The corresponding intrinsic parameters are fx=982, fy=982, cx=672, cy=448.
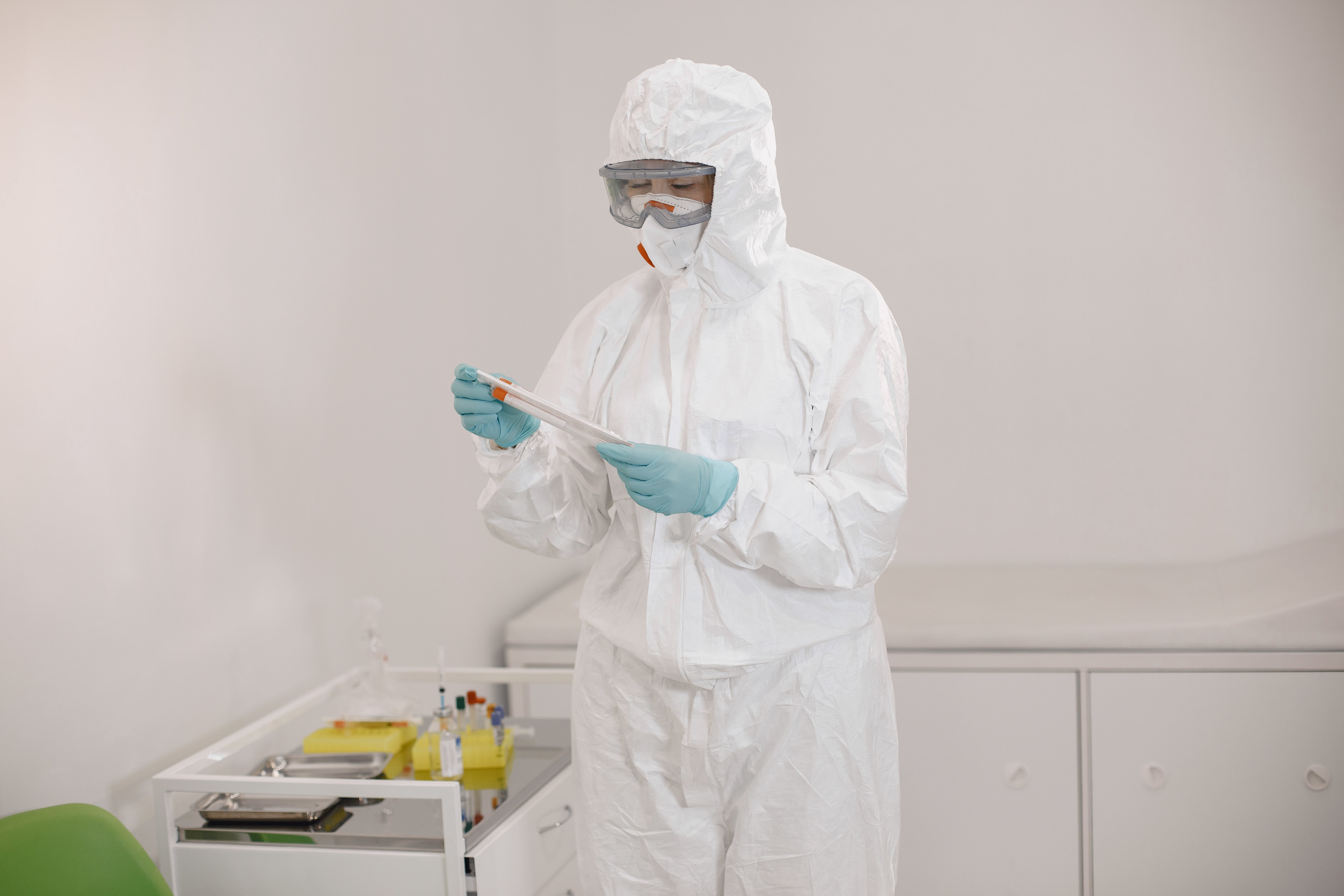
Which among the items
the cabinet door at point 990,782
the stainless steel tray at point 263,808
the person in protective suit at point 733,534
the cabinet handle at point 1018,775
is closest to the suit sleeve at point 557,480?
the person in protective suit at point 733,534

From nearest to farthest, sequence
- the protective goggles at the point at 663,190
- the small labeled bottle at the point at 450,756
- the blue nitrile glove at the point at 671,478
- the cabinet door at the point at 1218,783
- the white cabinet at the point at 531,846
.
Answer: the blue nitrile glove at the point at 671,478 → the protective goggles at the point at 663,190 → the white cabinet at the point at 531,846 → the small labeled bottle at the point at 450,756 → the cabinet door at the point at 1218,783

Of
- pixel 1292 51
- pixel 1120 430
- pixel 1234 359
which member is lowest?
pixel 1120 430

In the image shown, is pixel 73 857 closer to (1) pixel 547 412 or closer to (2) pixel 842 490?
(1) pixel 547 412

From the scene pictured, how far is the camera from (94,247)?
1.32 metres

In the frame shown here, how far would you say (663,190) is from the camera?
1241 mm

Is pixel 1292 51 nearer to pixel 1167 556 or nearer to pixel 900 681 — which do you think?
pixel 1167 556

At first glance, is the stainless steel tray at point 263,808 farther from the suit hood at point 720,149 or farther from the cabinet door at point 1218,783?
the cabinet door at point 1218,783

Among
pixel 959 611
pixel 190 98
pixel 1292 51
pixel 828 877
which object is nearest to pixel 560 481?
pixel 828 877

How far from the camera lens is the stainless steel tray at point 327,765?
1522mm

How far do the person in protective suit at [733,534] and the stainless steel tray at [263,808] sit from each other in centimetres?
39

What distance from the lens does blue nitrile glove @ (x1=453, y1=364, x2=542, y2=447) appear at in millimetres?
1189

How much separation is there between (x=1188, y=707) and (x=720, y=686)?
1.47 meters

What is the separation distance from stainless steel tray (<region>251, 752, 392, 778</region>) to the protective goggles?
3.03 feet

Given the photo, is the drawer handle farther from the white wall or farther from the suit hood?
the suit hood
